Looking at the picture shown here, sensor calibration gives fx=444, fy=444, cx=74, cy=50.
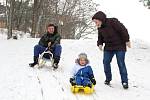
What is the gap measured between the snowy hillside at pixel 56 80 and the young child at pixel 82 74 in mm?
279

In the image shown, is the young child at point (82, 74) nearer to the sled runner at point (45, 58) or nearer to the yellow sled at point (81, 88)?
the yellow sled at point (81, 88)

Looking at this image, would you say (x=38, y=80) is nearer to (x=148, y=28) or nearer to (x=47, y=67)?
(x=47, y=67)

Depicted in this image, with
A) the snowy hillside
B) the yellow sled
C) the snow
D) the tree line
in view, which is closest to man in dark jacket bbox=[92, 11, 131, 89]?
the snowy hillside

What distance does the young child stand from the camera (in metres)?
9.75

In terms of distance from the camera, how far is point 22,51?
17094 millimetres

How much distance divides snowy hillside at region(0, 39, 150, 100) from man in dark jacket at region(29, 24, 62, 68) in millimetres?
378

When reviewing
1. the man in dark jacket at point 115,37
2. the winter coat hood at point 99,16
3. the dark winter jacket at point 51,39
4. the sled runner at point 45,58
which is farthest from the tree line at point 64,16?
the winter coat hood at point 99,16

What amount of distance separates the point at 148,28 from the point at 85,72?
44138mm

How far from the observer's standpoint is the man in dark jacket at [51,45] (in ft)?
40.7

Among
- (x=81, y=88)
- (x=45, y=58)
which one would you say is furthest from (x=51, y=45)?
(x=81, y=88)

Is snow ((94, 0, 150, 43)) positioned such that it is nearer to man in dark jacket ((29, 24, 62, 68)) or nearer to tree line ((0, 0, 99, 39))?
tree line ((0, 0, 99, 39))

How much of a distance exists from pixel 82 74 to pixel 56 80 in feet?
3.88

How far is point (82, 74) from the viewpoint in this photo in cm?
999

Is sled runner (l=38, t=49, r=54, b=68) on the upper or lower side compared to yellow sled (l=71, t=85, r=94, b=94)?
upper
